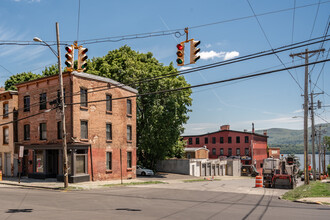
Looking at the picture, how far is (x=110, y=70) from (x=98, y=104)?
1398cm

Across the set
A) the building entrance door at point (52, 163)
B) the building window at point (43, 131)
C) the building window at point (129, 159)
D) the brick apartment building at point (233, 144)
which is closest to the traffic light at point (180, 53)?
the building entrance door at point (52, 163)

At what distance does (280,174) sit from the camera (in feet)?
97.9

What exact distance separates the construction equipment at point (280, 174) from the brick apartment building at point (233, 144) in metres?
50.8

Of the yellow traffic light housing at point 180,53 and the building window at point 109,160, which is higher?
the yellow traffic light housing at point 180,53

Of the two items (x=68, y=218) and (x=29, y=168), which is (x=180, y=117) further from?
(x=68, y=218)

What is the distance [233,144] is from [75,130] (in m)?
61.3

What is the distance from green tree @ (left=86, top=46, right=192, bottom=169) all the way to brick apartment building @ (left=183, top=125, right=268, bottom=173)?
3956 cm

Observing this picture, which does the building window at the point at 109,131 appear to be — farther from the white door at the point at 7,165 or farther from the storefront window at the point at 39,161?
the white door at the point at 7,165

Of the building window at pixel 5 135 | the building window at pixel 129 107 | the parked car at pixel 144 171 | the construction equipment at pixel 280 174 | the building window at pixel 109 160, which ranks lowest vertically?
the parked car at pixel 144 171

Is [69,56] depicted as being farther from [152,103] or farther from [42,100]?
[152,103]

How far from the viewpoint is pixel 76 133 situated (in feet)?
95.3

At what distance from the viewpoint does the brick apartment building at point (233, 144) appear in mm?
82688

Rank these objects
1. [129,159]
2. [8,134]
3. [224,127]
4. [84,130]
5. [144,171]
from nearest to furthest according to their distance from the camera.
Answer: [84,130], [8,134], [129,159], [144,171], [224,127]

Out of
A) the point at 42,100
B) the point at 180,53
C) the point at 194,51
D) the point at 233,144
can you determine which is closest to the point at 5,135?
the point at 42,100
